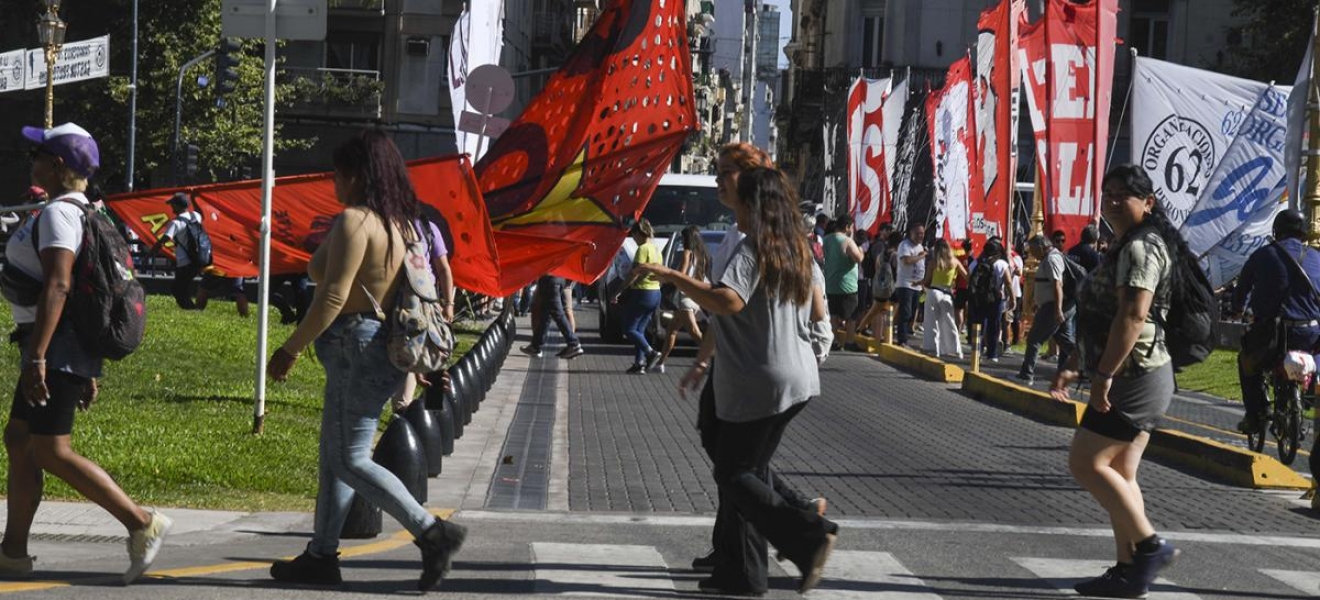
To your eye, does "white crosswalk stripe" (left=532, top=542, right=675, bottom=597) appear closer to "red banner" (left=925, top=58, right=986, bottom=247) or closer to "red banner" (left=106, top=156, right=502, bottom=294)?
"red banner" (left=106, top=156, right=502, bottom=294)

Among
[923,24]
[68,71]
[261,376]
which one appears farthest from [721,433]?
[923,24]

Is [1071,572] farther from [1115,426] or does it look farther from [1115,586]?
[1115,426]

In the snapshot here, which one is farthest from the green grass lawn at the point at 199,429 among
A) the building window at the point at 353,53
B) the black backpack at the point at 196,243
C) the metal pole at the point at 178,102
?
the building window at the point at 353,53

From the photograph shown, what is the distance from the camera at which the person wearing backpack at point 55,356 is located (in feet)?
21.3

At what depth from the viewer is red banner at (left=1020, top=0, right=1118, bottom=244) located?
22828 millimetres

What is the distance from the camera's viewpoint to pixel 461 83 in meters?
17.3

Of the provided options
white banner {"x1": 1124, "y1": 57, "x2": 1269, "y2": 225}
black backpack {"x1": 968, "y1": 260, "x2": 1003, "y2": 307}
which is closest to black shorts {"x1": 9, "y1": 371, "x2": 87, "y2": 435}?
white banner {"x1": 1124, "y1": 57, "x2": 1269, "y2": 225}

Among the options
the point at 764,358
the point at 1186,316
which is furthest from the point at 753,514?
the point at 1186,316

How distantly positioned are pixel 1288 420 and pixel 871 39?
47.5m

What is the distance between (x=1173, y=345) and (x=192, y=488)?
15.7 ft

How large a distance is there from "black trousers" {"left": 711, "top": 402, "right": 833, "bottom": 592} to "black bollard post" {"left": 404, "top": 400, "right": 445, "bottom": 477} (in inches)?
124

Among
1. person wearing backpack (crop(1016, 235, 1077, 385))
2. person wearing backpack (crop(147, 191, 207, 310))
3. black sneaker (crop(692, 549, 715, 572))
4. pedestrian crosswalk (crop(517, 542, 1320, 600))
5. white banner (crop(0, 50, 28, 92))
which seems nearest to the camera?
pedestrian crosswalk (crop(517, 542, 1320, 600))

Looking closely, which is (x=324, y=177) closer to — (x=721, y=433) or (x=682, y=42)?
(x=682, y=42)

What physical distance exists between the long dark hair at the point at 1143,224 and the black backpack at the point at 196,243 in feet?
54.9
